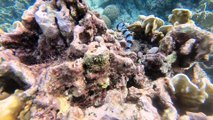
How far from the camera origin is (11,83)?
1.95 metres

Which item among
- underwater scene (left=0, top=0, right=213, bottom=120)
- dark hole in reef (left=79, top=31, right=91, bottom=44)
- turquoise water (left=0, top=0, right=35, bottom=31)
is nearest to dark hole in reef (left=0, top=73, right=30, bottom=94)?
underwater scene (left=0, top=0, right=213, bottom=120)

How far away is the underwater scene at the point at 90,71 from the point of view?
61.0 inches

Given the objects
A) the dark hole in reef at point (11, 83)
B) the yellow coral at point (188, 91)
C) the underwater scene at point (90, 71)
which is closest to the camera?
the underwater scene at point (90, 71)

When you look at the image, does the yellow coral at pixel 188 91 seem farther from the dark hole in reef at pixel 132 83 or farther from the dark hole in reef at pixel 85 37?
the dark hole in reef at pixel 85 37

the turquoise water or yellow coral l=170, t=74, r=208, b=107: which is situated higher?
the turquoise water

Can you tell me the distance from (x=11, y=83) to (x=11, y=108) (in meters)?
0.42

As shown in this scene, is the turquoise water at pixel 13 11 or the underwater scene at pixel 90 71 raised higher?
the turquoise water at pixel 13 11

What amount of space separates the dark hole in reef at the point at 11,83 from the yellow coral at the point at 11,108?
0.59ft

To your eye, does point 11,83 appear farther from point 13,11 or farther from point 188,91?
point 13,11

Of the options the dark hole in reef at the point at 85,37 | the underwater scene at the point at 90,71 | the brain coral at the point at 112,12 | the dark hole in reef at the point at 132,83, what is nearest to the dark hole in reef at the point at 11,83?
the underwater scene at the point at 90,71

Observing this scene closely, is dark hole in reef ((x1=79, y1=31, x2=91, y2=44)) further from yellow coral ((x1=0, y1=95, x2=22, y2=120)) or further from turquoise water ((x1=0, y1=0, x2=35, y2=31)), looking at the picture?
turquoise water ((x1=0, y1=0, x2=35, y2=31))

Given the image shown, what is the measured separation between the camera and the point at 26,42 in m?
2.29

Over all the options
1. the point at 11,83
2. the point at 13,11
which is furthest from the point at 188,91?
the point at 13,11

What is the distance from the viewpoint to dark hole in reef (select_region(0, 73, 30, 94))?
1.82m
